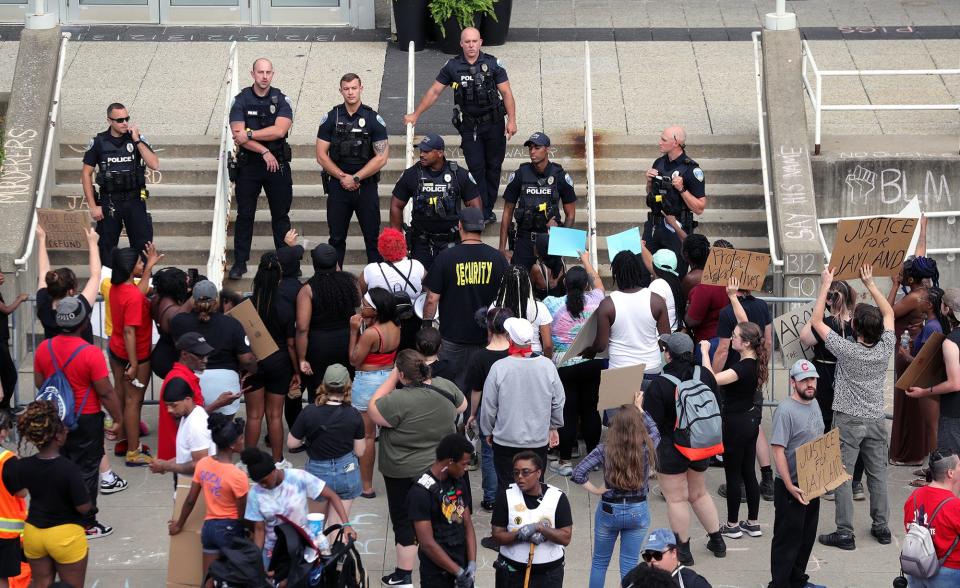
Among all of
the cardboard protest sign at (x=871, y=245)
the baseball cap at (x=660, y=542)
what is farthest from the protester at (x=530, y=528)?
the cardboard protest sign at (x=871, y=245)

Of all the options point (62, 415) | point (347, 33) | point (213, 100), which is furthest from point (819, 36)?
point (62, 415)

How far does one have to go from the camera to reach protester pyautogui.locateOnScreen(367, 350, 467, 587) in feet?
29.0

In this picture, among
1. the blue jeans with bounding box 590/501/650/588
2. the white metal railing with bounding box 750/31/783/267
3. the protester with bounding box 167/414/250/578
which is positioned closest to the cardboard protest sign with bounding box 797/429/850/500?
the blue jeans with bounding box 590/501/650/588

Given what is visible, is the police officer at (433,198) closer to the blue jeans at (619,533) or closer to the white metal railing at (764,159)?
the white metal railing at (764,159)

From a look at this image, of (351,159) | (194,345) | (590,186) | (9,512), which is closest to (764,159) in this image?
(590,186)

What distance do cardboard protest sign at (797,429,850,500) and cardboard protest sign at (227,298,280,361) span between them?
12.6ft

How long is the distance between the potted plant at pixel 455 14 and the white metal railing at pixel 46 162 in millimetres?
4550

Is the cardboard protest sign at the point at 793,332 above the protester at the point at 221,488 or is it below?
above

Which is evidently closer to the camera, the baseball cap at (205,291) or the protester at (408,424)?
the protester at (408,424)

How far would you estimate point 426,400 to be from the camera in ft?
29.1

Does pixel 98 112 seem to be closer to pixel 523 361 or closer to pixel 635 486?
pixel 523 361

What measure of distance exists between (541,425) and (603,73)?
8.69 m

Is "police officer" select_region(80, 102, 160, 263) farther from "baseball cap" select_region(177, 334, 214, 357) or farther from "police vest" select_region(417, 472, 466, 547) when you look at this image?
"police vest" select_region(417, 472, 466, 547)

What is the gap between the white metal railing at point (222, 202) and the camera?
44.2ft
